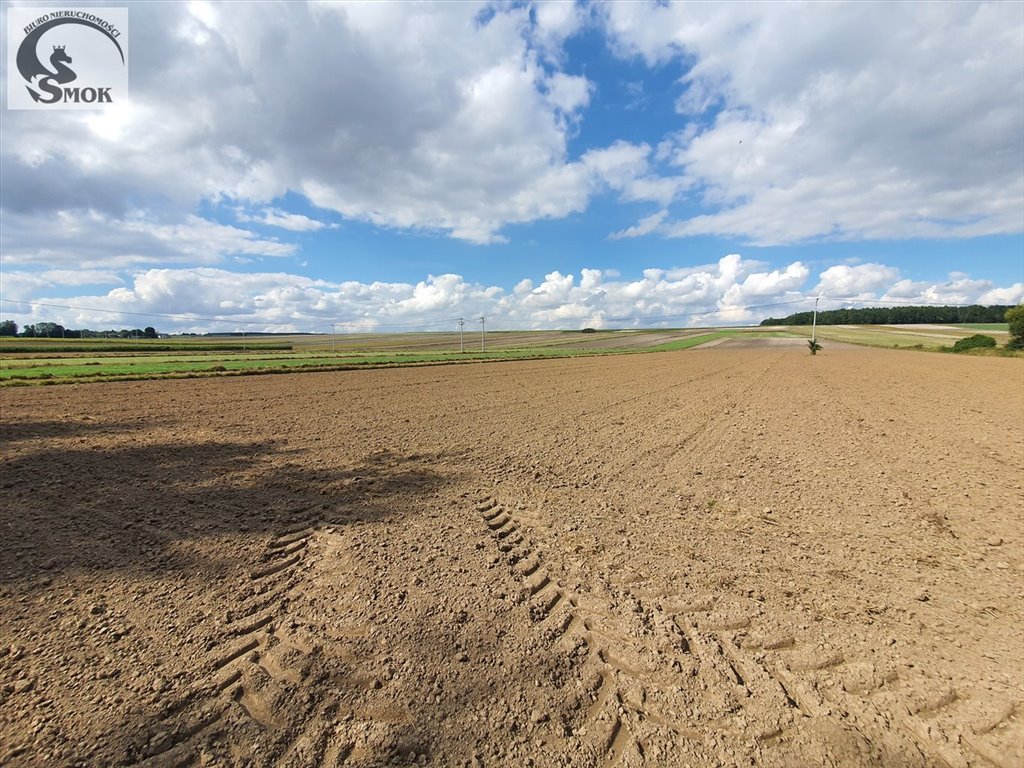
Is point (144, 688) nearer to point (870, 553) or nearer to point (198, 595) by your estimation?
point (198, 595)

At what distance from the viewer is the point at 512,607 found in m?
3.93

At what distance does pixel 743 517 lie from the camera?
19.3ft

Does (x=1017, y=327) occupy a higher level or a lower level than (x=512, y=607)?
higher

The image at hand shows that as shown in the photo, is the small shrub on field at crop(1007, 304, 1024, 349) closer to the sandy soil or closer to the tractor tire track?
the sandy soil

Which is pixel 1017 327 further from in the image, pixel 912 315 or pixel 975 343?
pixel 912 315

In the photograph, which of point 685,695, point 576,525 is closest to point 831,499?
point 576,525

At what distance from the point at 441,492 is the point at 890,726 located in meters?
5.40

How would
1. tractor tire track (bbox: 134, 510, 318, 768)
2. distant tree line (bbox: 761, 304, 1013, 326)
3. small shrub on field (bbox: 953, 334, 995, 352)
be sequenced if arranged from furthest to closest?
distant tree line (bbox: 761, 304, 1013, 326)
small shrub on field (bbox: 953, 334, 995, 352)
tractor tire track (bbox: 134, 510, 318, 768)

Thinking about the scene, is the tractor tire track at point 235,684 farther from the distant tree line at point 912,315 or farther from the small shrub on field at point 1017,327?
the distant tree line at point 912,315

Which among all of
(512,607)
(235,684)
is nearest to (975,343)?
(512,607)

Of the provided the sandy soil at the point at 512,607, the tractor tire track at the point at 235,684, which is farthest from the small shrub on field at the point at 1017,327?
the tractor tire track at the point at 235,684

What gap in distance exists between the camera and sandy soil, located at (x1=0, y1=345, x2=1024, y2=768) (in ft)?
8.82

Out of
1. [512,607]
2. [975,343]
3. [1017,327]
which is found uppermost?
[1017,327]

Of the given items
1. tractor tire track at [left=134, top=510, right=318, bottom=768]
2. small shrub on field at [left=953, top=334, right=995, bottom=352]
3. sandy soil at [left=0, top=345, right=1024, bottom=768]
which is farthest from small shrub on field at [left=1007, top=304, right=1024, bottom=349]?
tractor tire track at [left=134, top=510, right=318, bottom=768]
